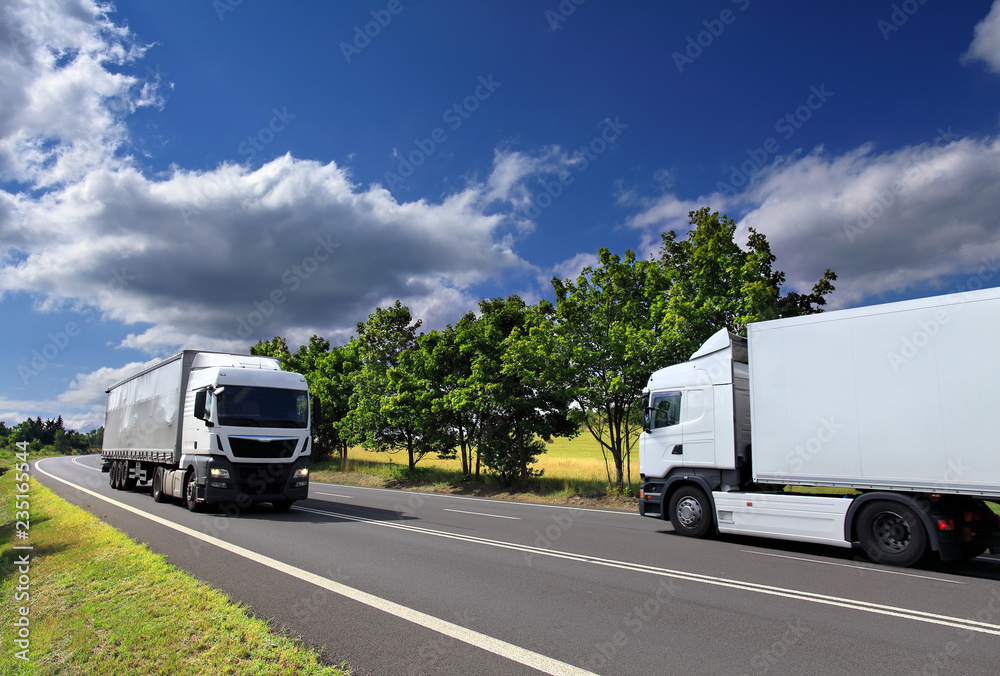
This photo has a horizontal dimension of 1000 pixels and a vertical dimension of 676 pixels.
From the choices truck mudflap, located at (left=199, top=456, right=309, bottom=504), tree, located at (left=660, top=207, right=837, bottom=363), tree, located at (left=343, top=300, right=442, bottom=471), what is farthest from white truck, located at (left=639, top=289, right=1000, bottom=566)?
tree, located at (left=343, top=300, right=442, bottom=471)

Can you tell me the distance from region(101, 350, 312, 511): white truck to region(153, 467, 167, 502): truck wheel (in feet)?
0.09

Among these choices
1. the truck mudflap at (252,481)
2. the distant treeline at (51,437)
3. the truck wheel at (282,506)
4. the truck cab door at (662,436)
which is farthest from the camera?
the distant treeline at (51,437)

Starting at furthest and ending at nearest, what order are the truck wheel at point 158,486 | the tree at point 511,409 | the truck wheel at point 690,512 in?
the tree at point 511,409 < the truck wheel at point 158,486 < the truck wheel at point 690,512

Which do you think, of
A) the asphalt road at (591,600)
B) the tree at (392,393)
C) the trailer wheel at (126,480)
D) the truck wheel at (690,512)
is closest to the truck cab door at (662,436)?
the truck wheel at (690,512)

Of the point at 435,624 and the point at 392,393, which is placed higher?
the point at 392,393

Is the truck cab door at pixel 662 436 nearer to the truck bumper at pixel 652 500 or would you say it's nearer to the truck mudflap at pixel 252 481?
the truck bumper at pixel 652 500

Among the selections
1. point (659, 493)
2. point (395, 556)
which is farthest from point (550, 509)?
point (395, 556)

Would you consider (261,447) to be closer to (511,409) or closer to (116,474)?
(511,409)

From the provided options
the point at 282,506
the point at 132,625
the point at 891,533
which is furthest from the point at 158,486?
the point at 891,533

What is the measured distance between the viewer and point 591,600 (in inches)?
243

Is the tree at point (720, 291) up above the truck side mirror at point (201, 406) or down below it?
above

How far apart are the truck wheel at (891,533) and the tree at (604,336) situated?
9.31 metres

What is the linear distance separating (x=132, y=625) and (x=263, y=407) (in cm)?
903

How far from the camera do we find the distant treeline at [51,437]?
88625mm
